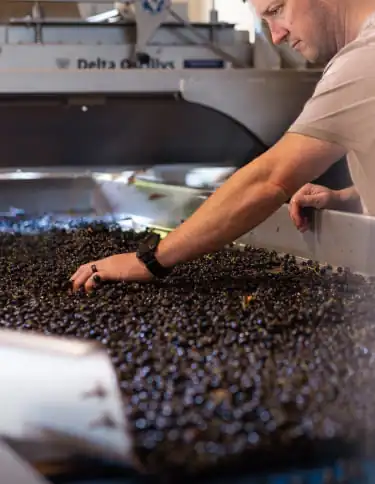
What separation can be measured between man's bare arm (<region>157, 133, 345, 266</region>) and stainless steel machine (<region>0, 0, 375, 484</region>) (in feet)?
Result: 1.08

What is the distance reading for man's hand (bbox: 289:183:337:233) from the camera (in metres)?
1.93

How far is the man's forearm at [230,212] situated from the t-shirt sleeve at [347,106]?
160 mm

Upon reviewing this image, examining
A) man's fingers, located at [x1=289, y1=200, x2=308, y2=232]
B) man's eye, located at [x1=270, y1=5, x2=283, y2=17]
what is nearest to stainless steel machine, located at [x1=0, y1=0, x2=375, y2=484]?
man's fingers, located at [x1=289, y1=200, x2=308, y2=232]

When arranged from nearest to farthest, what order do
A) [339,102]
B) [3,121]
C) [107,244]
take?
[339,102] → [107,244] → [3,121]

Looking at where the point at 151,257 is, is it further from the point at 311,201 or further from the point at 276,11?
the point at 276,11

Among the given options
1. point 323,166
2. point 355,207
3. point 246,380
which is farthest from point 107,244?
point 246,380

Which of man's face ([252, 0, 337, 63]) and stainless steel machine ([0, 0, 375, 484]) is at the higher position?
stainless steel machine ([0, 0, 375, 484])

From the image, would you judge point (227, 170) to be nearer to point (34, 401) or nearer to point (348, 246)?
point (348, 246)

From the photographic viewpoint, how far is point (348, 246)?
1799mm

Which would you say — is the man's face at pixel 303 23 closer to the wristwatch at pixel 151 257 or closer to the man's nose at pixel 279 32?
the man's nose at pixel 279 32

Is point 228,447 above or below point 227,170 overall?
below

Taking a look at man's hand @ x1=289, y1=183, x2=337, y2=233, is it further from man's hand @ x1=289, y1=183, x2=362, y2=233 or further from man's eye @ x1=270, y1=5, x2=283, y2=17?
man's eye @ x1=270, y1=5, x2=283, y2=17

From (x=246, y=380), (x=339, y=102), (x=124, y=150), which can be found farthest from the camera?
(x=124, y=150)

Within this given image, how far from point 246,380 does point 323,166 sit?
2.33 feet
